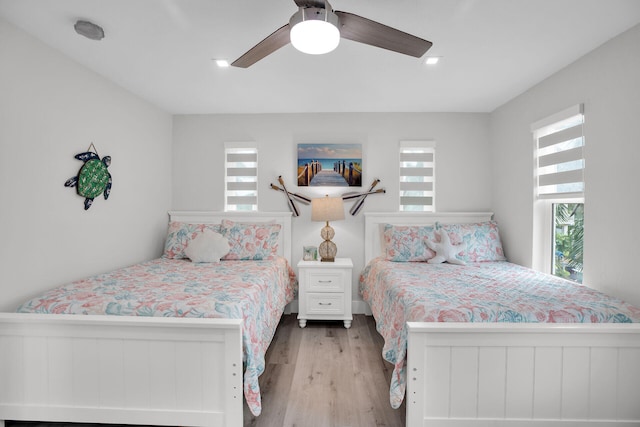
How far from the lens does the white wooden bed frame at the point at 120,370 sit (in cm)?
161

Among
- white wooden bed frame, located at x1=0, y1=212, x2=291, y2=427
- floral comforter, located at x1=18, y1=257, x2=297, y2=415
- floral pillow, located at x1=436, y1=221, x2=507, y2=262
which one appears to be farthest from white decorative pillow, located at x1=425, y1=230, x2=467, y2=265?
white wooden bed frame, located at x1=0, y1=212, x2=291, y2=427

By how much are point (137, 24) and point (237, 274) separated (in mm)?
1741

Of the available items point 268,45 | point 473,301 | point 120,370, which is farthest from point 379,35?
point 120,370

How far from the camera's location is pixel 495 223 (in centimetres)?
346

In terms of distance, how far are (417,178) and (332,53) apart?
189cm

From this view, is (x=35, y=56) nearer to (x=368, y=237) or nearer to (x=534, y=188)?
(x=368, y=237)

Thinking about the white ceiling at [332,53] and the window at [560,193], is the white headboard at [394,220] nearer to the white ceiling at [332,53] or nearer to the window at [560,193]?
the window at [560,193]

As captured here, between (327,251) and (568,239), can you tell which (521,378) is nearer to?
(568,239)

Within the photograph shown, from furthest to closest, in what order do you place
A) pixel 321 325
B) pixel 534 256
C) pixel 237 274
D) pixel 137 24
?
pixel 321 325
pixel 534 256
pixel 237 274
pixel 137 24

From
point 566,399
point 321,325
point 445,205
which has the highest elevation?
point 445,205

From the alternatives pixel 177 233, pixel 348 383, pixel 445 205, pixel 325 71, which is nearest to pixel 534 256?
pixel 445 205

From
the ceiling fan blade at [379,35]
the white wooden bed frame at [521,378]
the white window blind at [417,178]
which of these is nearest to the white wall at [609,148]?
the white wooden bed frame at [521,378]

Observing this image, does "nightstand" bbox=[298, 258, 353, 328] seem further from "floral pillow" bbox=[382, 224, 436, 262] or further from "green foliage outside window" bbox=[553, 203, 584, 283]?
"green foliage outside window" bbox=[553, 203, 584, 283]

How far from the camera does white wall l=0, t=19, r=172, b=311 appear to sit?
6.48 feet
